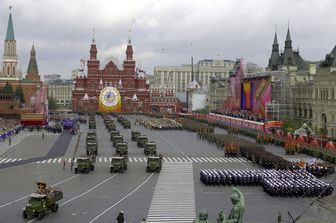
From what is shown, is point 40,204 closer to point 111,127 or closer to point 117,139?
point 117,139

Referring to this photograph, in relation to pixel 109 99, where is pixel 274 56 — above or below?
above

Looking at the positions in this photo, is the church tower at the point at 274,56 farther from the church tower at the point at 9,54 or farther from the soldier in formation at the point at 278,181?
the soldier in formation at the point at 278,181

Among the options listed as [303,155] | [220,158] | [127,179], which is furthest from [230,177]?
[303,155]

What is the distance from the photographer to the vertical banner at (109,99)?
13912 cm

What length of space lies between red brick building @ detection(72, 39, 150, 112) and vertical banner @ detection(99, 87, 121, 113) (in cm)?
297

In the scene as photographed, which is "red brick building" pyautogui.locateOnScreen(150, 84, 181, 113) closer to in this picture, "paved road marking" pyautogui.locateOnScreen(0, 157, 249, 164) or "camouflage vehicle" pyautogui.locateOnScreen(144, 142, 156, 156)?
"camouflage vehicle" pyautogui.locateOnScreen(144, 142, 156, 156)

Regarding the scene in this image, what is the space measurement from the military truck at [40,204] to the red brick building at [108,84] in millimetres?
117662

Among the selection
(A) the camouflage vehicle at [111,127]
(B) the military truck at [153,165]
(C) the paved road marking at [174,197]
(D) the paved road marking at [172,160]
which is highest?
(A) the camouflage vehicle at [111,127]

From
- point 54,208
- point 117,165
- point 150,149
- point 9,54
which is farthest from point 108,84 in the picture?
point 54,208

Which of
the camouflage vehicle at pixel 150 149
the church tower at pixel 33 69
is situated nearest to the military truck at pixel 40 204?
the camouflage vehicle at pixel 150 149

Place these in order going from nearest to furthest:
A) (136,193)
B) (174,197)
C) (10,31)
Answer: (174,197)
(136,193)
(10,31)

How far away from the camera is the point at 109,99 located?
139625mm

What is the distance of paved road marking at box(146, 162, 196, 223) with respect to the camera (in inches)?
1006

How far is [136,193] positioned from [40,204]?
25.2ft
